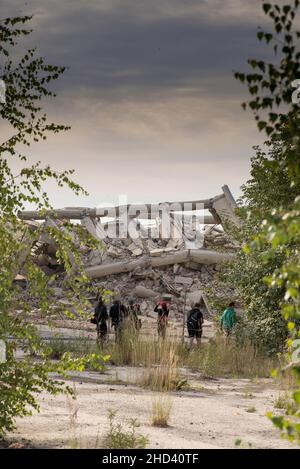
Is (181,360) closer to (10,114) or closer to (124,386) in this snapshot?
(124,386)

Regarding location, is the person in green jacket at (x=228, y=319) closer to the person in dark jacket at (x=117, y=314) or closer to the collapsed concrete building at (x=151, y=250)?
the person in dark jacket at (x=117, y=314)

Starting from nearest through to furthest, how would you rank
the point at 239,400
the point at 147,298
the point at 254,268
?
the point at 239,400 → the point at 254,268 → the point at 147,298

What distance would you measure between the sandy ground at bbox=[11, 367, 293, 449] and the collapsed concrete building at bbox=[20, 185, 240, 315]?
558 inches

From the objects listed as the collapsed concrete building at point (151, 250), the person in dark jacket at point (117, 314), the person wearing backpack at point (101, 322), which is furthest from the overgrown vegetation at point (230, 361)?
the collapsed concrete building at point (151, 250)

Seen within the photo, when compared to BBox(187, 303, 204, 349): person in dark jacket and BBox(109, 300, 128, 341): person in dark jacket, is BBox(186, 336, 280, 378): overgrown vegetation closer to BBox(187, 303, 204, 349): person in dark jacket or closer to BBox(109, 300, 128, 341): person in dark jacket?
BBox(187, 303, 204, 349): person in dark jacket

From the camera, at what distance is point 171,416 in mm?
11484

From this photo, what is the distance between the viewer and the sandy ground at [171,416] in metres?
9.59

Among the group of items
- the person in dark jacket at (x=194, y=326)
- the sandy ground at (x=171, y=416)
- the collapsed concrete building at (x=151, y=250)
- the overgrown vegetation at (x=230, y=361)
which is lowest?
the sandy ground at (x=171, y=416)

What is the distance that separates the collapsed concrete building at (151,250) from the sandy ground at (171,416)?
46.5ft

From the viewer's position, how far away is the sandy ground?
9586 mm

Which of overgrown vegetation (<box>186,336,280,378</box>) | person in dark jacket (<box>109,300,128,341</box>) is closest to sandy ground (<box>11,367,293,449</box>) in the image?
overgrown vegetation (<box>186,336,280,378</box>)

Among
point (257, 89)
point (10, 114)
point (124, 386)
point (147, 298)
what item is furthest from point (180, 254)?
point (257, 89)
